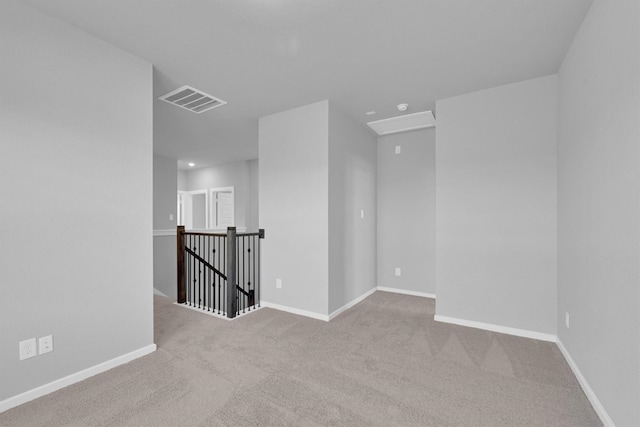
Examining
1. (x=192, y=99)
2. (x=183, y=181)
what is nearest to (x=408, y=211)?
(x=192, y=99)

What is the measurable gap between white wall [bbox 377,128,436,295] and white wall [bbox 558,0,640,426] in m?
2.00

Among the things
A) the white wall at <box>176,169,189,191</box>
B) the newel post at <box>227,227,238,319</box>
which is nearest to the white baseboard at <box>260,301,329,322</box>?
the newel post at <box>227,227,238,319</box>

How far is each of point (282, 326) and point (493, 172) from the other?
2755 millimetres

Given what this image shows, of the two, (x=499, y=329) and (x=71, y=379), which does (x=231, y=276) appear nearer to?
(x=71, y=379)

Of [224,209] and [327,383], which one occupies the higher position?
[224,209]

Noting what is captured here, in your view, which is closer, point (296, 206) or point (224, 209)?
point (296, 206)

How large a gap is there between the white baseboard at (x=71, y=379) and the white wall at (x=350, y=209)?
6.26 ft

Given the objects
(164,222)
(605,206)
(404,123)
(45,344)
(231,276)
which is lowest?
(45,344)

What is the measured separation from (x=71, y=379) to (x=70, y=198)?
126 cm

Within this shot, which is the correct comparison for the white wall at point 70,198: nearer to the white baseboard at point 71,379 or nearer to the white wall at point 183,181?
the white baseboard at point 71,379

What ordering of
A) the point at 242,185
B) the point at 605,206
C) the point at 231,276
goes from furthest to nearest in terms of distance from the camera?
the point at 242,185 → the point at 231,276 → the point at 605,206

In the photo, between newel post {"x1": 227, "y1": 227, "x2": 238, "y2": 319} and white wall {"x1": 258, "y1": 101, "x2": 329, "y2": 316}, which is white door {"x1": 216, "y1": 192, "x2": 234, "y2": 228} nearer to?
white wall {"x1": 258, "y1": 101, "x2": 329, "y2": 316}

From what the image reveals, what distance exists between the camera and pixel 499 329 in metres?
2.94

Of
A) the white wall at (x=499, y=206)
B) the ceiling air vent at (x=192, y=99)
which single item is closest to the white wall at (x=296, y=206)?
the ceiling air vent at (x=192, y=99)
